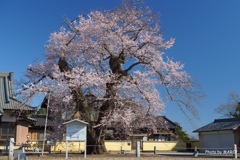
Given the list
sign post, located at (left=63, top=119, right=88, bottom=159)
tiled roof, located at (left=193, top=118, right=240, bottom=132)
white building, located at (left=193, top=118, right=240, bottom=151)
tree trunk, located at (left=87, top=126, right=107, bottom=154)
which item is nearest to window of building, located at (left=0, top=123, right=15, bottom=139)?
tree trunk, located at (left=87, top=126, right=107, bottom=154)

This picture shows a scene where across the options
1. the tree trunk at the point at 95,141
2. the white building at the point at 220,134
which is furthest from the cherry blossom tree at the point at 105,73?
the white building at the point at 220,134

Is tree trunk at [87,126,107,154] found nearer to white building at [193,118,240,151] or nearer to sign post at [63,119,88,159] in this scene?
sign post at [63,119,88,159]

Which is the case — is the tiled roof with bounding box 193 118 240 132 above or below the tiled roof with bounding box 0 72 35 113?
below

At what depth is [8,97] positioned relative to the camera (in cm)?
2500

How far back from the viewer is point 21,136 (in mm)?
24781

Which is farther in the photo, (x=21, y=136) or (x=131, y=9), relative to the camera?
(x=21, y=136)

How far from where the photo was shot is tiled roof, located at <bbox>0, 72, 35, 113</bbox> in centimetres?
2347

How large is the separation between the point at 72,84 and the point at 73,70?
3.20 feet

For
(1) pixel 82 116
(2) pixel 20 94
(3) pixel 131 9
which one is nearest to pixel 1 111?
(2) pixel 20 94

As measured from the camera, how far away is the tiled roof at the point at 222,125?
35431 mm

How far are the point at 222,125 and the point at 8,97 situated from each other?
23533 millimetres

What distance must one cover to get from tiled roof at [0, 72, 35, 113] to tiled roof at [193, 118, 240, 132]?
21.5 metres

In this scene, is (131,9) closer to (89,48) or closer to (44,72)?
(89,48)

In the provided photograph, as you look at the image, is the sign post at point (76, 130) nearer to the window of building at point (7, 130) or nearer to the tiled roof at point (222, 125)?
the window of building at point (7, 130)
